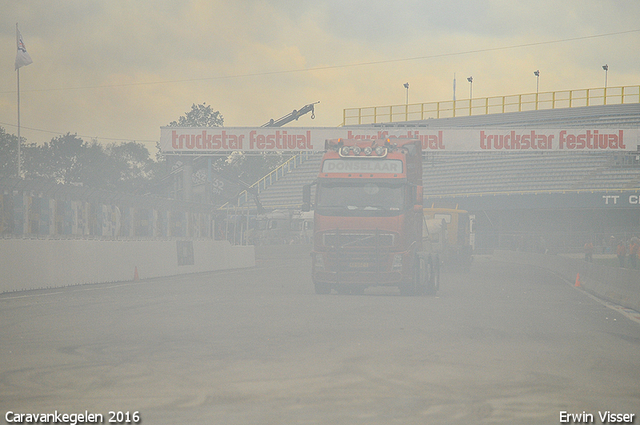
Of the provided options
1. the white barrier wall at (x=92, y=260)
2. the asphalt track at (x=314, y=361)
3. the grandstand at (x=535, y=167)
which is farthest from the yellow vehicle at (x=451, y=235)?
the grandstand at (x=535, y=167)

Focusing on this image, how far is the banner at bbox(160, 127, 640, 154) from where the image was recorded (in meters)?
42.1

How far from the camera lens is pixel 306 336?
450 inches

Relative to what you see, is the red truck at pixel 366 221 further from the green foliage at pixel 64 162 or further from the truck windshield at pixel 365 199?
the green foliage at pixel 64 162

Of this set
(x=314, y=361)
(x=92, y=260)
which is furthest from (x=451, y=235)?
(x=314, y=361)

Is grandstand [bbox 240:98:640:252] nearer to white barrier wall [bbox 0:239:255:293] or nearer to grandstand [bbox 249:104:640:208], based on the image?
grandstand [bbox 249:104:640:208]

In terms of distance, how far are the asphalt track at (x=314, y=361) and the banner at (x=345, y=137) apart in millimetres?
25189

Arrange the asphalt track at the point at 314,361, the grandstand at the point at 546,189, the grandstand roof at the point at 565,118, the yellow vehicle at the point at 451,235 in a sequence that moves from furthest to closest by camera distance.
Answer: the grandstand roof at the point at 565,118 → the grandstand at the point at 546,189 → the yellow vehicle at the point at 451,235 → the asphalt track at the point at 314,361

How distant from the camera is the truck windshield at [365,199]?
65.3 ft

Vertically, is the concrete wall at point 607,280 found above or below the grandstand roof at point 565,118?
below

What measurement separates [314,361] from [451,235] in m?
28.5

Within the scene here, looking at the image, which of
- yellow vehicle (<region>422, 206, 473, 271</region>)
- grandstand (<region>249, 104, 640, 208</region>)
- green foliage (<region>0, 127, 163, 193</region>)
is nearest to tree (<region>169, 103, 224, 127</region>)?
green foliage (<region>0, 127, 163, 193</region>)

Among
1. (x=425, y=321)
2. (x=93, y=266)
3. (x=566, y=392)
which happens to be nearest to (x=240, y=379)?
(x=566, y=392)

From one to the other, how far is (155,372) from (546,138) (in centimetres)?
3772

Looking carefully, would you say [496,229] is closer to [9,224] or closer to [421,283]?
[421,283]
